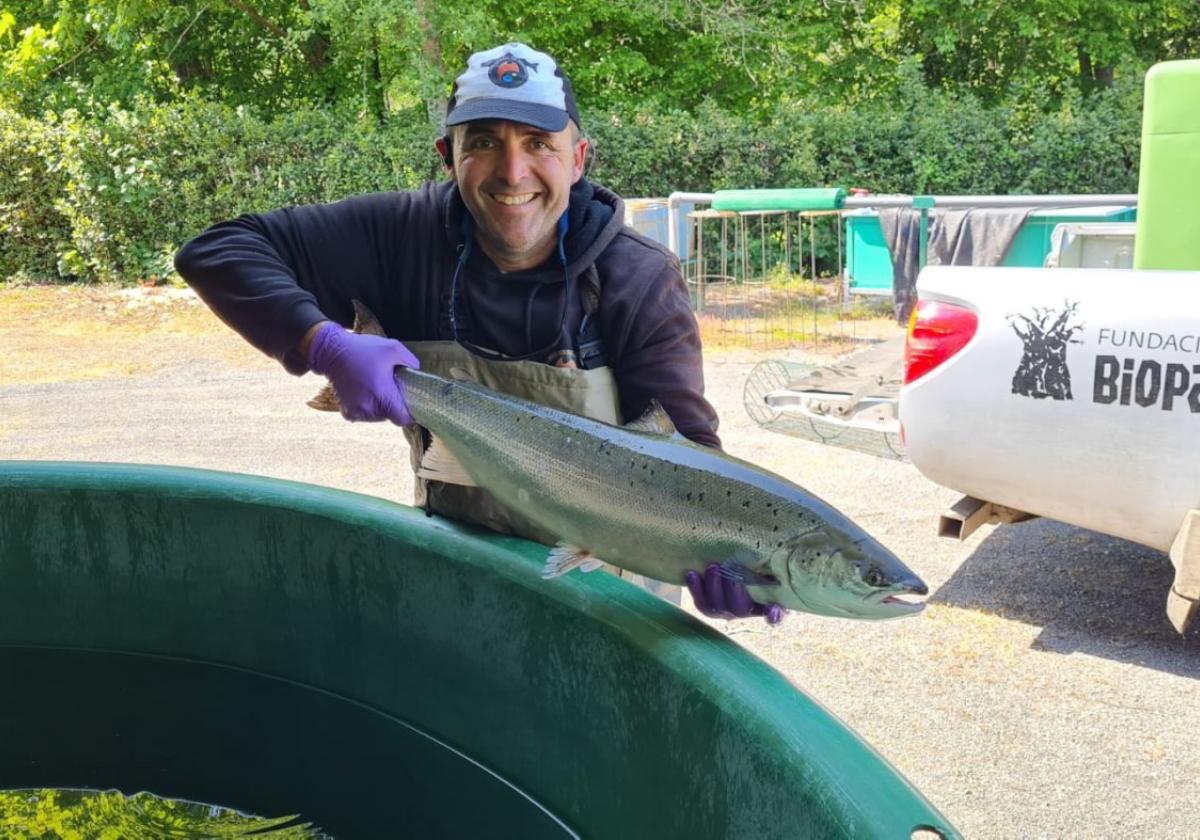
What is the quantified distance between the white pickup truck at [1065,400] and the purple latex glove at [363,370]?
272cm

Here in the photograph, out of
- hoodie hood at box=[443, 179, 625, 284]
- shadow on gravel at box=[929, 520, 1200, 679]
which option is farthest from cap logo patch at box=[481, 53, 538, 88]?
shadow on gravel at box=[929, 520, 1200, 679]

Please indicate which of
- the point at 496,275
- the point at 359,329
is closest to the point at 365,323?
the point at 359,329

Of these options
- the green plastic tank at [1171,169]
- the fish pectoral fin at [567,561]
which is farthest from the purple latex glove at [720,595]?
the green plastic tank at [1171,169]

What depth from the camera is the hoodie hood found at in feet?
7.88

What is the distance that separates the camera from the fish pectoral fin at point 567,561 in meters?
1.93

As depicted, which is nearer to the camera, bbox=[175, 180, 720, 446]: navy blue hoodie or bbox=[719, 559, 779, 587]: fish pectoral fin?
bbox=[719, 559, 779, 587]: fish pectoral fin

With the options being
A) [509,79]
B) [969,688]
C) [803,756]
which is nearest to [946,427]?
[969,688]

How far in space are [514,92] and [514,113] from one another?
0.05 m

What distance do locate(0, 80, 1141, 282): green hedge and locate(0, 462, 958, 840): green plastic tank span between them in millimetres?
13130

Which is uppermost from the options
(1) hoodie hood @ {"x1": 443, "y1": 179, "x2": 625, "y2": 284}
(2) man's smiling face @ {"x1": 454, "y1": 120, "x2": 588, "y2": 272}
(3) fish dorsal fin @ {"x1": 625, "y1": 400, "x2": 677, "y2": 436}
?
(2) man's smiling face @ {"x1": 454, "y1": 120, "x2": 588, "y2": 272}

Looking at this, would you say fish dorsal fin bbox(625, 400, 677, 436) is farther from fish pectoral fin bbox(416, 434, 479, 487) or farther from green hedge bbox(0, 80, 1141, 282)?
green hedge bbox(0, 80, 1141, 282)

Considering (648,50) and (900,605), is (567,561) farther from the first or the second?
(648,50)

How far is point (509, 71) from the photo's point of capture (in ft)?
7.53

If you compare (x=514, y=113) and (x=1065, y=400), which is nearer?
(x=514, y=113)
